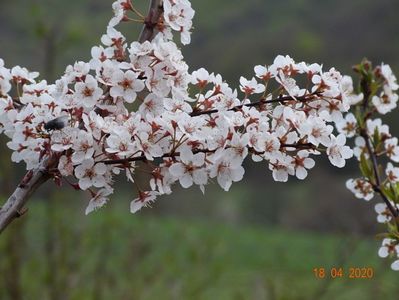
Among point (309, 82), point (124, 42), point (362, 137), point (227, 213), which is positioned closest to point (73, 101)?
point (124, 42)

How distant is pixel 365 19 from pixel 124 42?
2854 cm

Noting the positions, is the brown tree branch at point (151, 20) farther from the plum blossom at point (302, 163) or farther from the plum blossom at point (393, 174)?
the plum blossom at point (393, 174)

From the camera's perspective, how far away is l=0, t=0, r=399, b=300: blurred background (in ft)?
11.7

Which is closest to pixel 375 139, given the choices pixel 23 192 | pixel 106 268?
pixel 23 192

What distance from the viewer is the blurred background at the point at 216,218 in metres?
3.56

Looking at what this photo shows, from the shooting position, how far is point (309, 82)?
4.02 ft

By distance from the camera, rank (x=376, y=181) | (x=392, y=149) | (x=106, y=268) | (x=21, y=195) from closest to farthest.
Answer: (x=21, y=195), (x=376, y=181), (x=392, y=149), (x=106, y=268)

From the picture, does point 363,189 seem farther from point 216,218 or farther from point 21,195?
point 216,218

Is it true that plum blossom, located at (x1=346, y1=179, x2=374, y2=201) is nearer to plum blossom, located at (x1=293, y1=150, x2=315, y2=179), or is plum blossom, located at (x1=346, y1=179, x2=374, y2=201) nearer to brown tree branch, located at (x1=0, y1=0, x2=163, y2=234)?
plum blossom, located at (x1=293, y1=150, x2=315, y2=179)

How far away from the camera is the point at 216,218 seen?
16.3m

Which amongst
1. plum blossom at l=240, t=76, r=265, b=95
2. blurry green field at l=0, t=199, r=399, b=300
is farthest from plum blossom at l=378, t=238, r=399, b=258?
blurry green field at l=0, t=199, r=399, b=300

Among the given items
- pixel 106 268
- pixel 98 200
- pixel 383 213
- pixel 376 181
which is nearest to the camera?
pixel 98 200

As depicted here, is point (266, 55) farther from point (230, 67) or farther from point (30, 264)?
point (30, 264)

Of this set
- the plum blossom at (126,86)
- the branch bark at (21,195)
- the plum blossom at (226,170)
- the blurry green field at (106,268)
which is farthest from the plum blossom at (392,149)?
the blurry green field at (106,268)
